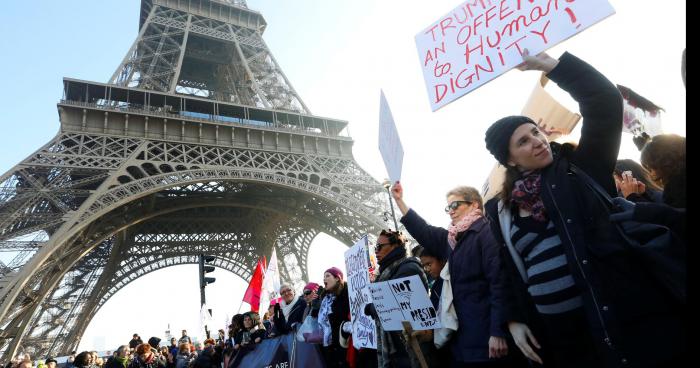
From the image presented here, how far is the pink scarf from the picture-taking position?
2391mm

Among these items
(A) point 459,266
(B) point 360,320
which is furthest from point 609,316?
(B) point 360,320

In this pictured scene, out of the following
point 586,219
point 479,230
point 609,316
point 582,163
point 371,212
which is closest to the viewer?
point 609,316

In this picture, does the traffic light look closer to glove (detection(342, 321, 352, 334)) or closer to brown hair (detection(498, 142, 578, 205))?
glove (detection(342, 321, 352, 334))

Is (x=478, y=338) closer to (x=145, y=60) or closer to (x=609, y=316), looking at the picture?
(x=609, y=316)

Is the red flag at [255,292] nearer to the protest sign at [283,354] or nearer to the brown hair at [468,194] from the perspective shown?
the protest sign at [283,354]

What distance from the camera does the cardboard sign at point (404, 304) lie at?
7.88 ft

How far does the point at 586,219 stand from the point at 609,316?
0.35 m

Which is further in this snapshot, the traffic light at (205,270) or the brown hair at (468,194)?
the traffic light at (205,270)

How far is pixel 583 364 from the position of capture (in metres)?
1.57

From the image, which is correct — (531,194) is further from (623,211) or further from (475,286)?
(475,286)

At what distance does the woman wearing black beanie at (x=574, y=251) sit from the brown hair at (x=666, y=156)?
0.14 m

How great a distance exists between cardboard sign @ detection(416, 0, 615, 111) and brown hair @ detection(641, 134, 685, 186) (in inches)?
26.1

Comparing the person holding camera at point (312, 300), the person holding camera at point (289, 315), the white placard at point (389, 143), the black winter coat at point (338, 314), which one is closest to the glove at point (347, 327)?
the black winter coat at point (338, 314)

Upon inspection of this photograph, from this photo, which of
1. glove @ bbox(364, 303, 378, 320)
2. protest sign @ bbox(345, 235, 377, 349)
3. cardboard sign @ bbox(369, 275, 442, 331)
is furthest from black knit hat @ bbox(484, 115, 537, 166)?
protest sign @ bbox(345, 235, 377, 349)
